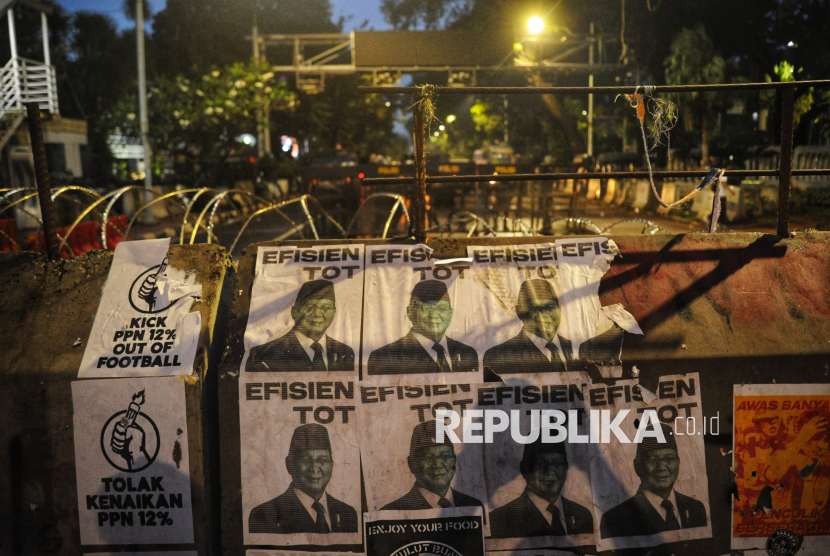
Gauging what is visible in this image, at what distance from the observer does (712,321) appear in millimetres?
3309

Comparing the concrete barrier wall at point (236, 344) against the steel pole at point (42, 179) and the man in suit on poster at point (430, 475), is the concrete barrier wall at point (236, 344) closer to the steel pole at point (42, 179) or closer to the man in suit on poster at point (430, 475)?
the steel pole at point (42, 179)

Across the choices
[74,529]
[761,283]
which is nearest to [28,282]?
[74,529]

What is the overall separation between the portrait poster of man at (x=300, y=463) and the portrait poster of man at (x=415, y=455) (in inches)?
3.2

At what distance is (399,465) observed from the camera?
305 cm

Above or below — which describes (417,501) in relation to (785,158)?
below

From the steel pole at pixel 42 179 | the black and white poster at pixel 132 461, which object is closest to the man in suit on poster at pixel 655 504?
the black and white poster at pixel 132 461

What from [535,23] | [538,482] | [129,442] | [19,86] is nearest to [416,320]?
[538,482]

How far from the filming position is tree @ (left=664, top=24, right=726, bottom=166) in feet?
77.4

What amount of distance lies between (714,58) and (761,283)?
2378 centimetres

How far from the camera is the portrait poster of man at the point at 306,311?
3.16 metres

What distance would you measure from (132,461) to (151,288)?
0.92m

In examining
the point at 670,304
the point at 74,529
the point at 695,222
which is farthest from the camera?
the point at 695,222

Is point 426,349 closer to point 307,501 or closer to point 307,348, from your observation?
point 307,348

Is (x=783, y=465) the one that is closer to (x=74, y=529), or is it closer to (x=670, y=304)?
(x=670, y=304)
